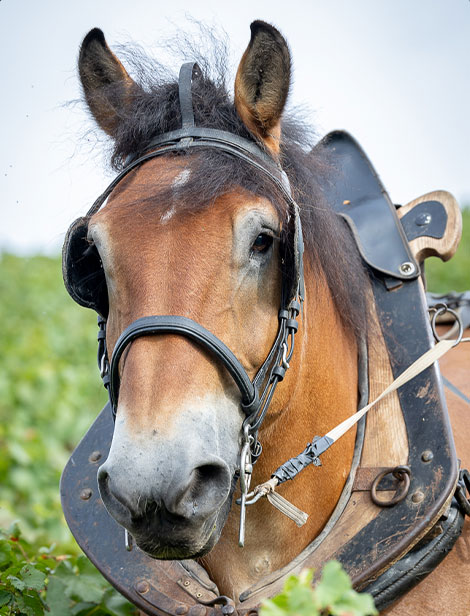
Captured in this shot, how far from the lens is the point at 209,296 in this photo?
5.64 feet

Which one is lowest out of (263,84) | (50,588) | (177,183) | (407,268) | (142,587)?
(50,588)

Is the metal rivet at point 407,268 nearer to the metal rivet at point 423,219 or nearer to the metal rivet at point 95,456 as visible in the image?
the metal rivet at point 423,219

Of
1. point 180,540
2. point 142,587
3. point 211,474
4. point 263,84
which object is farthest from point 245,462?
point 263,84

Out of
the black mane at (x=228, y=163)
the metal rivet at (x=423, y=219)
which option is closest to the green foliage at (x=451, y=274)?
the metal rivet at (x=423, y=219)

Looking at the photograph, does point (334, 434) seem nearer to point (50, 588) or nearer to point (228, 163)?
point (228, 163)

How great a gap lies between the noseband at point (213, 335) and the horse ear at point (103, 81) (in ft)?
0.82

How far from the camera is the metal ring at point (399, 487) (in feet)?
6.48

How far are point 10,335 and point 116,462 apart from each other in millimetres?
8984

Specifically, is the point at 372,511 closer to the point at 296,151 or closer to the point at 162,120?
the point at 296,151

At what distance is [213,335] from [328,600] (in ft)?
2.85

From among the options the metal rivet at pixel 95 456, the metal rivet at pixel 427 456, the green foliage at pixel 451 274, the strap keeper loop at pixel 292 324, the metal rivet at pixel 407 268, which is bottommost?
the green foliage at pixel 451 274

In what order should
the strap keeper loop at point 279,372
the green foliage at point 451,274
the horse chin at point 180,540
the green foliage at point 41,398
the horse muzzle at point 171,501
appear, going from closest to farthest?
1. the horse muzzle at point 171,501
2. the horse chin at point 180,540
3. the strap keeper loop at point 279,372
4. the green foliage at point 41,398
5. the green foliage at point 451,274

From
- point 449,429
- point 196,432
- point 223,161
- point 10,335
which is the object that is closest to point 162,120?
point 223,161

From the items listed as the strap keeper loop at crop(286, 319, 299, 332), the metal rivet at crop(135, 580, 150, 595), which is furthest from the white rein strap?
the metal rivet at crop(135, 580, 150, 595)
